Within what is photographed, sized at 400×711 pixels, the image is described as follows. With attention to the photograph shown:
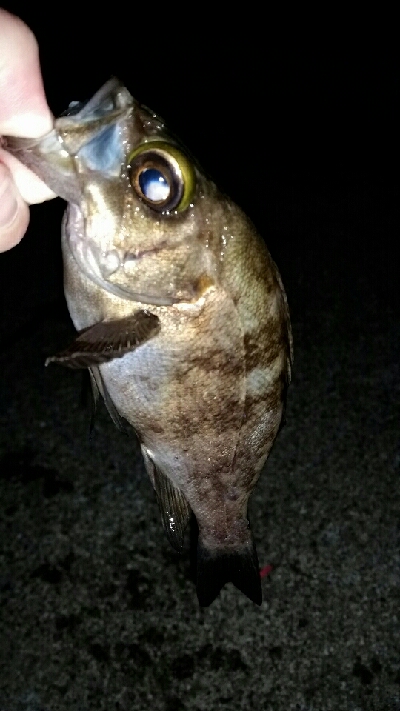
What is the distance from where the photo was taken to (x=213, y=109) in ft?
24.6

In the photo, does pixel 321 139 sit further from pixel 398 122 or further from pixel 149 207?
pixel 149 207

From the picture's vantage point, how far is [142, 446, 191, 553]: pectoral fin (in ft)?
5.86

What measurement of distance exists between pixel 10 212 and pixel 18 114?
244 millimetres

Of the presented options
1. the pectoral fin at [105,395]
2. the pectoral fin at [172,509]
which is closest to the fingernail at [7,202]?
the pectoral fin at [105,395]

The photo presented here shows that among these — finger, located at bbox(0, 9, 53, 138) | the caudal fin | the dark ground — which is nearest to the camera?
finger, located at bbox(0, 9, 53, 138)

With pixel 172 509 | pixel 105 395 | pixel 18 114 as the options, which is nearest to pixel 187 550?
pixel 172 509

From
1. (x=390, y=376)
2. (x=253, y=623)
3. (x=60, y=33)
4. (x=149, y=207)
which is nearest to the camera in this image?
(x=149, y=207)

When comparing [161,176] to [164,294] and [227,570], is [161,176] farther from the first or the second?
[227,570]

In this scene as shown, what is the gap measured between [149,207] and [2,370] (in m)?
2.97

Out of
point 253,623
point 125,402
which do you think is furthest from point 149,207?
point 253,623

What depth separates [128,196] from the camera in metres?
1.38

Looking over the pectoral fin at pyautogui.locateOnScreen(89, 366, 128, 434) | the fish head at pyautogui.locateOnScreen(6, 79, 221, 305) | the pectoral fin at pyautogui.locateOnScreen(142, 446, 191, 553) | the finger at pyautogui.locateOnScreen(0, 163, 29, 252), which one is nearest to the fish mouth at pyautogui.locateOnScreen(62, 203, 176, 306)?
the fish head at pyautogui.locateOnScreen(6, 79, 221, 305)

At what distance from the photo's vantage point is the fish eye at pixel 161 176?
4.49 feet

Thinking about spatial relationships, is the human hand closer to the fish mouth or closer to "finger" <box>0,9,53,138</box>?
"finger" <box>0,9,53,138</box>
